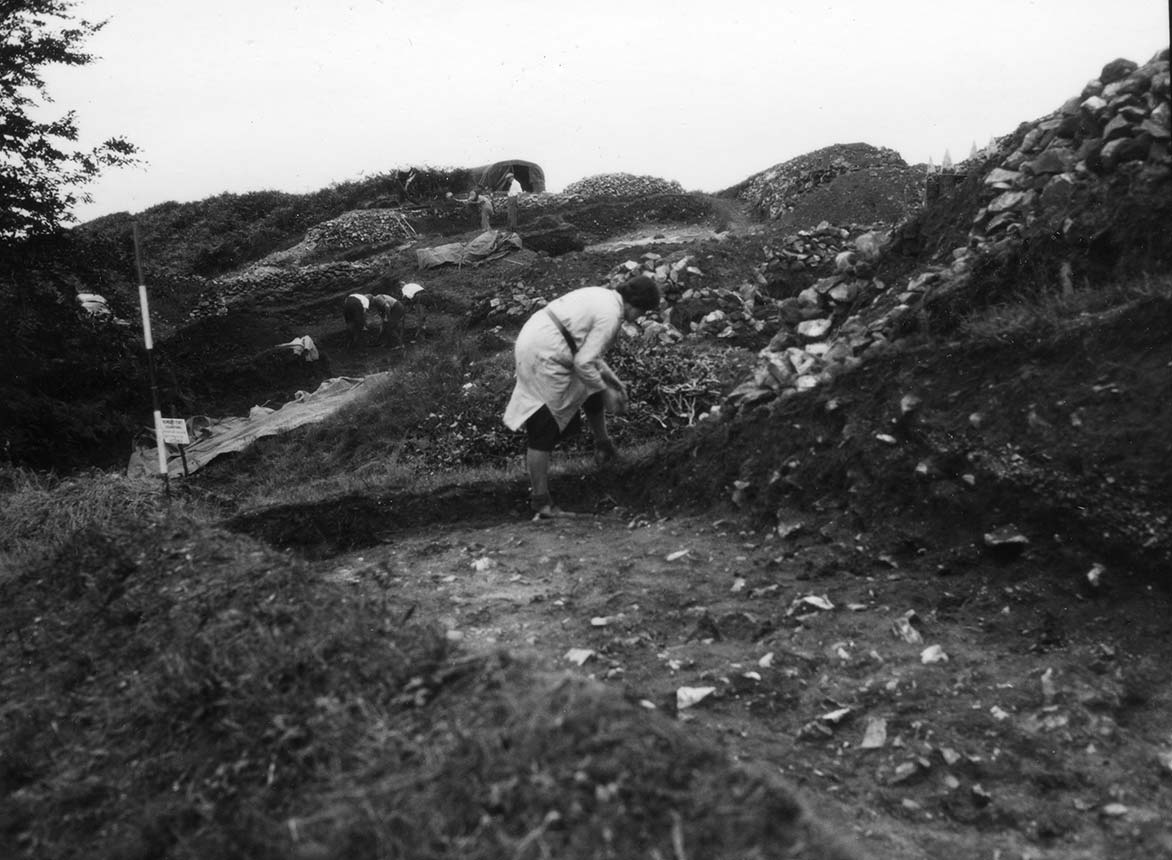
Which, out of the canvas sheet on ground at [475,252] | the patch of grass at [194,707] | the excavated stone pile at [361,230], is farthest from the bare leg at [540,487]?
the excavated stone pile at [361,230]

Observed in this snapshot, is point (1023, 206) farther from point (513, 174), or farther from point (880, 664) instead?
point (513, 174)

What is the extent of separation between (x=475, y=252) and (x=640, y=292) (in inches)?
618

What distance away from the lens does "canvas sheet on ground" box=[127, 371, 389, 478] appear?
11.4m

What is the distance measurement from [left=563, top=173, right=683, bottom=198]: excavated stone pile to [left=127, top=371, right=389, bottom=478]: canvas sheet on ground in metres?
17.4

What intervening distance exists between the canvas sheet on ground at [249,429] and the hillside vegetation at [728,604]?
1464mm

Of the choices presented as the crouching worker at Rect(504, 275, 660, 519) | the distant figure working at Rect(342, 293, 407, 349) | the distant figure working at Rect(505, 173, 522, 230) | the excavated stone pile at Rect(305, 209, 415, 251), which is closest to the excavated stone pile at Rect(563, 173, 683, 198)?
the distant figure working at Rect(505, 173, 522, 230)

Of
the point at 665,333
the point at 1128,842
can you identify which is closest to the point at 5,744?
the point at 1128,842

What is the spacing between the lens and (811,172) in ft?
84.5

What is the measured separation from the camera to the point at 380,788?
7.98ft

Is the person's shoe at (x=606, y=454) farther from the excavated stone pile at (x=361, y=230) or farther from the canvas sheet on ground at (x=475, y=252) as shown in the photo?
the excavated stone pile at (x=361, y=230)

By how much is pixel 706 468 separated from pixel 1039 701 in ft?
9.73

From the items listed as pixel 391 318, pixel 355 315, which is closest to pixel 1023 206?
pixel 391 318

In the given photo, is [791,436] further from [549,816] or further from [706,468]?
[549,816]

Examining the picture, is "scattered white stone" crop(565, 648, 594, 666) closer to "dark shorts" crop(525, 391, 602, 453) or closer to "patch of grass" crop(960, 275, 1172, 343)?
"dark shorts" crop(525, 391, 602, 453)
